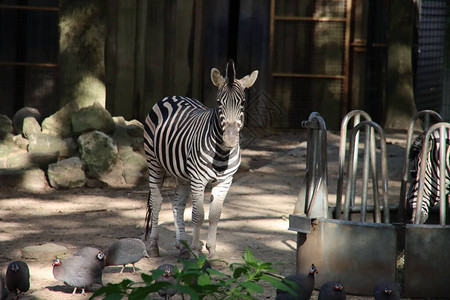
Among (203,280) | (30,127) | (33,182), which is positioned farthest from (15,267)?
(30,127)

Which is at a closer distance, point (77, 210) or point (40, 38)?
point (77, 210)

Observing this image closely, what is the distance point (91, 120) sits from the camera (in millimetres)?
10898

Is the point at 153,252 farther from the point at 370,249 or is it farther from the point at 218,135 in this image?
the point at 370,249

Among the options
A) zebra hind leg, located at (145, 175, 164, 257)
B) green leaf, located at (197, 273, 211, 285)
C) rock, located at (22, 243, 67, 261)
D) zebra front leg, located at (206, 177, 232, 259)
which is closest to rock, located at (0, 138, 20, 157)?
zebra hind leg, located at (145, 175, 164, 257)

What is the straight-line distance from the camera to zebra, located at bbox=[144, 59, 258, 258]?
20.7 ft

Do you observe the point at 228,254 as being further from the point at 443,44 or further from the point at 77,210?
the point at 443,44

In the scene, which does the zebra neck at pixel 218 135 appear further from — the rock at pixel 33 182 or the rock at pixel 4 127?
the rock at pixel 4 127

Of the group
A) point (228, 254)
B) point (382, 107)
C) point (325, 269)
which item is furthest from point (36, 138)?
point (382, 107)

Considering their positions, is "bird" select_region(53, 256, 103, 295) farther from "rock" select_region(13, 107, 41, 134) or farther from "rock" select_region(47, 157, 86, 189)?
"rock" select_region(13, 107, 41, 134)

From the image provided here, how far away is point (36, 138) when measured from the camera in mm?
10789

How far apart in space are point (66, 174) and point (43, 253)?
358cm

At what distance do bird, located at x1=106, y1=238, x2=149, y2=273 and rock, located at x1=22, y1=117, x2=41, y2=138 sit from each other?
519 cm

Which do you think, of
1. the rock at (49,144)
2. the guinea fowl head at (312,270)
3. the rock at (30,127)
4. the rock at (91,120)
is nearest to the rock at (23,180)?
the rock at (49,144)

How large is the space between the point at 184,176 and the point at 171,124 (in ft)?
1.89
